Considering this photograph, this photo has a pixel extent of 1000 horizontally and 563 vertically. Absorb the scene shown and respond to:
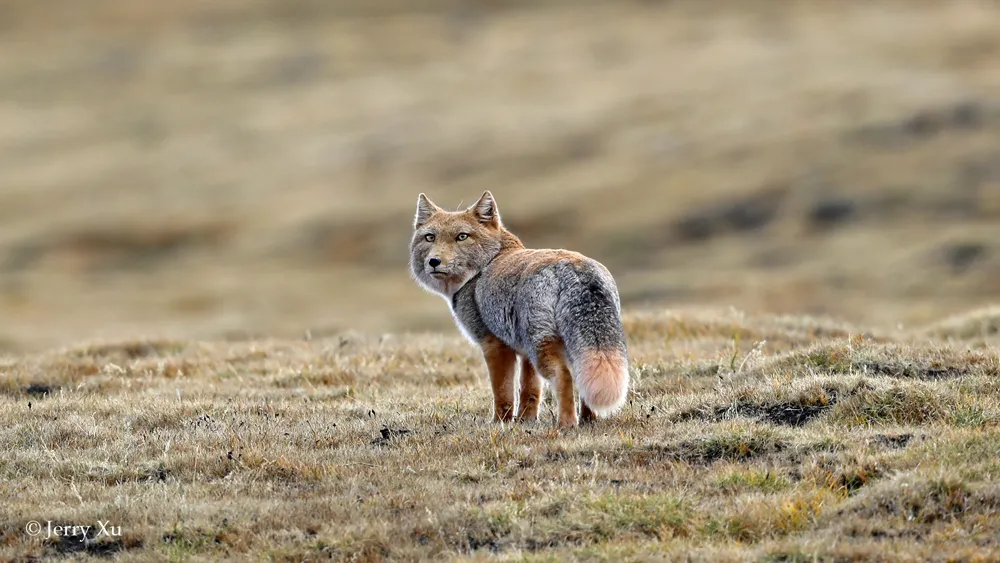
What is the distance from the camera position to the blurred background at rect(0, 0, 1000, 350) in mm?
43969

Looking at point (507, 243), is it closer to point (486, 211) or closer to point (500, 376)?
point (486, 211)

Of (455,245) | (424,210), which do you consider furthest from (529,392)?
(424,210)

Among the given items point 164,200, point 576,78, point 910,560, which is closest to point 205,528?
point 910,560

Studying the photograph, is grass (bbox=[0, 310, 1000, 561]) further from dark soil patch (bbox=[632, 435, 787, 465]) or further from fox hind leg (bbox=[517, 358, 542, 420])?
fox hind leg (bbox=[517, 358, 542, 420])

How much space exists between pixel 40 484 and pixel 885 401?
22.7 feet

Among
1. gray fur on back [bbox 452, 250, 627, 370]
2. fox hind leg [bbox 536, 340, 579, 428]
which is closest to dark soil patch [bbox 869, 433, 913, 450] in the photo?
gray fur on back [bbox 452, 250, 627, 370]

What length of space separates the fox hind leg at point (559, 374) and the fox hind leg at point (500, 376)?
0.95m

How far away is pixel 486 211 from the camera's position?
11.9 meters

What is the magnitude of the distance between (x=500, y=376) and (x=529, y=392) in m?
0.32

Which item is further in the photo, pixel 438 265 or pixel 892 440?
pixel 438 265

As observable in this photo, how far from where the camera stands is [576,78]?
9781 cm

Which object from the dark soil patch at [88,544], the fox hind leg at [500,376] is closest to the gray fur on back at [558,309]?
the fox hind leg at [500,376]

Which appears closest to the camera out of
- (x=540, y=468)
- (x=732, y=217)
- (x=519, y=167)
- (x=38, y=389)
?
(x=540, y=468)

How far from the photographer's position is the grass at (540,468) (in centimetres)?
757
